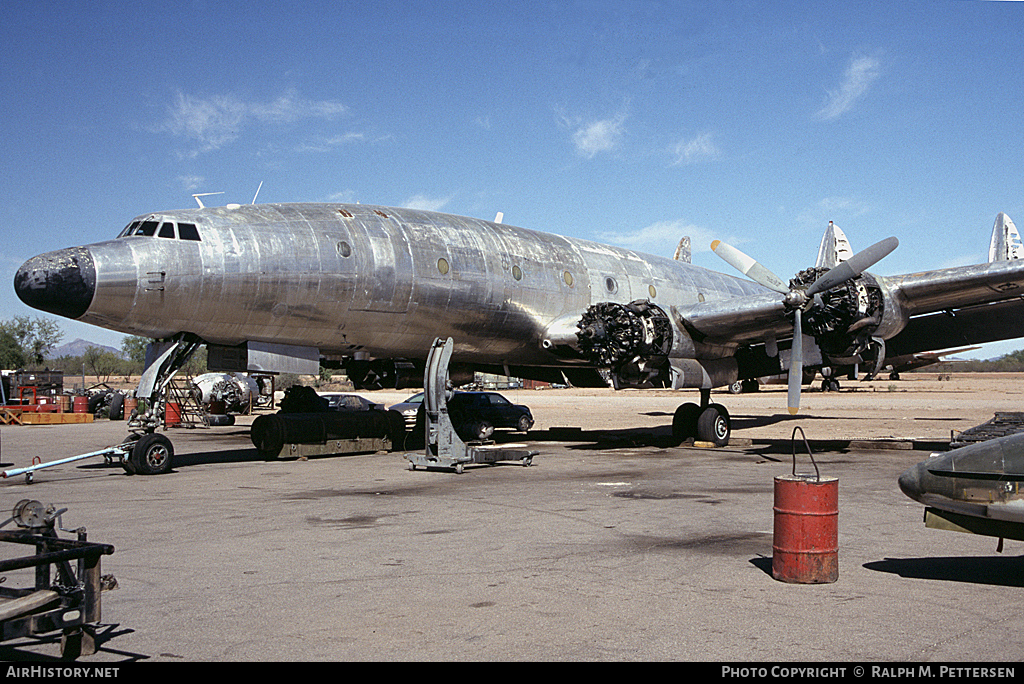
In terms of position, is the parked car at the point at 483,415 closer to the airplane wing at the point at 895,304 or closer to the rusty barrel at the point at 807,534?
the airplane wing at the point at 895,304

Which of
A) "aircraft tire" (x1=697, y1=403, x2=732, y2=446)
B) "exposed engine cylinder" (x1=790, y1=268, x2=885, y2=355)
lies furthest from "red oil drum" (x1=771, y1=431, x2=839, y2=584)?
"aircraft tire" (x1=697, y1=403, x2=732, y2=446)

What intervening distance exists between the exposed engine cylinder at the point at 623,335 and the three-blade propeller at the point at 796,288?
2.26 m

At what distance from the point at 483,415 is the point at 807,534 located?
18971 mm

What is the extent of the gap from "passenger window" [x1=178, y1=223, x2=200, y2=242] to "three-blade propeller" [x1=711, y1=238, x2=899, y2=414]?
11378mm

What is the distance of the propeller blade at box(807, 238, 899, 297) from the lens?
16266 mm

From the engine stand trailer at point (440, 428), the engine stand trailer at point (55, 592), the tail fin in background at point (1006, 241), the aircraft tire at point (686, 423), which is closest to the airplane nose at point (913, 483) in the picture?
the engine stand trailer at point (55, 592)

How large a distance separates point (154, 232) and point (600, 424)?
844 inches

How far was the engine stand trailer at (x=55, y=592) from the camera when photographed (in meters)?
4.66

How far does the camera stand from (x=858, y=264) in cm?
1642

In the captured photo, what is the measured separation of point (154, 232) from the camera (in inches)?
576

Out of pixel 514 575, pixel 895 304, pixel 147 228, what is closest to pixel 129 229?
pixel 147 228

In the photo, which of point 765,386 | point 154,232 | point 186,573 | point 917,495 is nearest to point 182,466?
point 154,232
